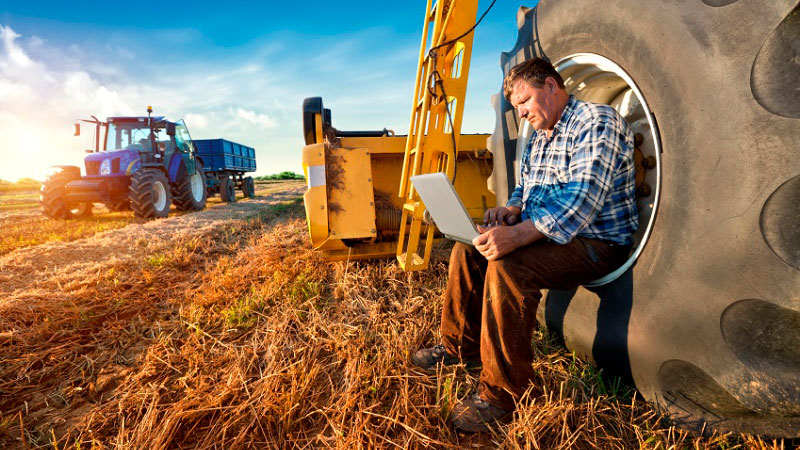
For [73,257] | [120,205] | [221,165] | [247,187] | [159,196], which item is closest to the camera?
[73,257]

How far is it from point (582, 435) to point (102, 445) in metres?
1.76

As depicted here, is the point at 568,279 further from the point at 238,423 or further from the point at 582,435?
the point at 238,423

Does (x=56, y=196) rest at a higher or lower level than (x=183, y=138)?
lower

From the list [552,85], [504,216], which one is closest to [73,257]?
[504,216]

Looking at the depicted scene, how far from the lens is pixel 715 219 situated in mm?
1116

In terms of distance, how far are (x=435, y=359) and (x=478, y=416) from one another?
0.43m

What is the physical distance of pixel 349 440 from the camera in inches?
51.4

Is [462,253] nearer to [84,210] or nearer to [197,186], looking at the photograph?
[84,210]

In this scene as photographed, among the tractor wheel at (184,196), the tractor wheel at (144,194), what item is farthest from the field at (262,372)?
the tractor wheel at (184,196)

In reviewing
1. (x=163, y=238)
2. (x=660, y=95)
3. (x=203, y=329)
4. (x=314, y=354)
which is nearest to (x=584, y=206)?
(x=660, y=95)

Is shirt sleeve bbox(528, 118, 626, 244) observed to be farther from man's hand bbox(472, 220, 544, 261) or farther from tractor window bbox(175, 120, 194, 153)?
tractor window bbox(175, 120, 194, 153)

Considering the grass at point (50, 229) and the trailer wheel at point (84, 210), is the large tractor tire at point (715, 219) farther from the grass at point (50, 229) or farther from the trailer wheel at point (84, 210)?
the trailer wheel at point (84, 210)

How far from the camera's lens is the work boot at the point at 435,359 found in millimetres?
1793

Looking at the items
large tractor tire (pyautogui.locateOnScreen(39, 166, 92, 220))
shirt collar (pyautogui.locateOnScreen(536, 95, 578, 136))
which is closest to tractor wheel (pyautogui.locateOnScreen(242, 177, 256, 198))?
large tractor tire (pyautogui.locateOnScreen(39, 166, 92, 220))
